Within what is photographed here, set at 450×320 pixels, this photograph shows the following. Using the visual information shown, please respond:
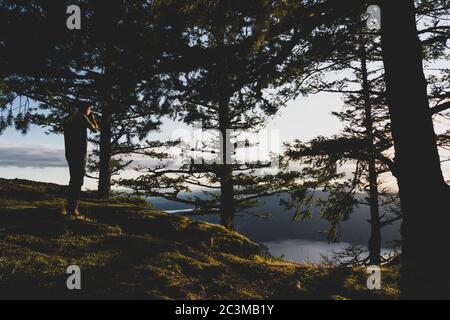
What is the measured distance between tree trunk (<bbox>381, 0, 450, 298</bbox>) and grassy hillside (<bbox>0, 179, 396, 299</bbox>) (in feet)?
2.22

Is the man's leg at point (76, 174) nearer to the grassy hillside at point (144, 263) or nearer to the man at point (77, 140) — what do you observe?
the man at point (77, 140)

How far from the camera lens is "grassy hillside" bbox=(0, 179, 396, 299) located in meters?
4.72

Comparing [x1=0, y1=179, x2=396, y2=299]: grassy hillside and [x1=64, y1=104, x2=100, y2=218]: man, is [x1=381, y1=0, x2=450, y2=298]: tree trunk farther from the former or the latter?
[x1=64, y1=104, x2=100, y2=218]: man

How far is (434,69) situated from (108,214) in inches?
406

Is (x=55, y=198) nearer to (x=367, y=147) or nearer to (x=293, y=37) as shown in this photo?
(x=293, y=37)

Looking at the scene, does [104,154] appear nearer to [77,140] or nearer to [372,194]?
[77,140]

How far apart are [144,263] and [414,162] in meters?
4.54

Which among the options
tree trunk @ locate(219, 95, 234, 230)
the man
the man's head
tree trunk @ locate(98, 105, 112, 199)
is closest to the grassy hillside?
the man

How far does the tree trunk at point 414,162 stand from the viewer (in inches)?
214

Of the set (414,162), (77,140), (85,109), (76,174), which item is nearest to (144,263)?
(76,174)

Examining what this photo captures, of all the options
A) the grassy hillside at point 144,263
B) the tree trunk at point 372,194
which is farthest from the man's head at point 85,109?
the tree trunk at point 372,194

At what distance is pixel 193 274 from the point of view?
5504mm

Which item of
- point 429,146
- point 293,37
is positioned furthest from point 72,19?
point 429,146

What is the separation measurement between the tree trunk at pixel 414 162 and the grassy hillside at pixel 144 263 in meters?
0.68
